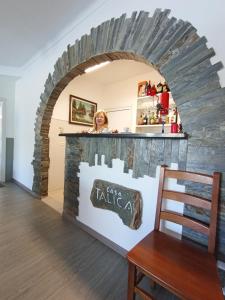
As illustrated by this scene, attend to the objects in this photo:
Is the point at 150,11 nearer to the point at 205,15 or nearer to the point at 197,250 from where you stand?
the point at 205,15

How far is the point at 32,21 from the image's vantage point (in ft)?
7.55

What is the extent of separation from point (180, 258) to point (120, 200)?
0.78 meters

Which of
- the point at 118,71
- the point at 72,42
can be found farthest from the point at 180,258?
the point at 118,71

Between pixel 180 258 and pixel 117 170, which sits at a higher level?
pixel 117 170

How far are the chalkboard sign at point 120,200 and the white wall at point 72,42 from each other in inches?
43.8

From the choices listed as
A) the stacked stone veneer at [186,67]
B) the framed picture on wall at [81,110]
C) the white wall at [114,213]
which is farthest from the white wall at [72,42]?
the white wall at [114,213]

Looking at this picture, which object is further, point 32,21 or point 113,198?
point 32,21

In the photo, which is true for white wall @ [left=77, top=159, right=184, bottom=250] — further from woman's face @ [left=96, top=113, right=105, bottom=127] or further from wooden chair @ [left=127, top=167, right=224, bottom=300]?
woman's face @ [left=96, top=113, right=105, bottom=127]

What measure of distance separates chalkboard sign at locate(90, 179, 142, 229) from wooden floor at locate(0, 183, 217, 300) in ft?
1.31

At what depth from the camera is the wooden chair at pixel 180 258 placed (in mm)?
830

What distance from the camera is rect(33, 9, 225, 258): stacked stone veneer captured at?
116 centimetres

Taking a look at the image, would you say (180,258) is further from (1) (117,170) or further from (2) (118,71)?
(2) (118,71)

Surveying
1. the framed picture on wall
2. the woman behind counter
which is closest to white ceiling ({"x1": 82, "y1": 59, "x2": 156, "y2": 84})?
the framed picture on wall

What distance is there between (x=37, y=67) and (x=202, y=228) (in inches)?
140
